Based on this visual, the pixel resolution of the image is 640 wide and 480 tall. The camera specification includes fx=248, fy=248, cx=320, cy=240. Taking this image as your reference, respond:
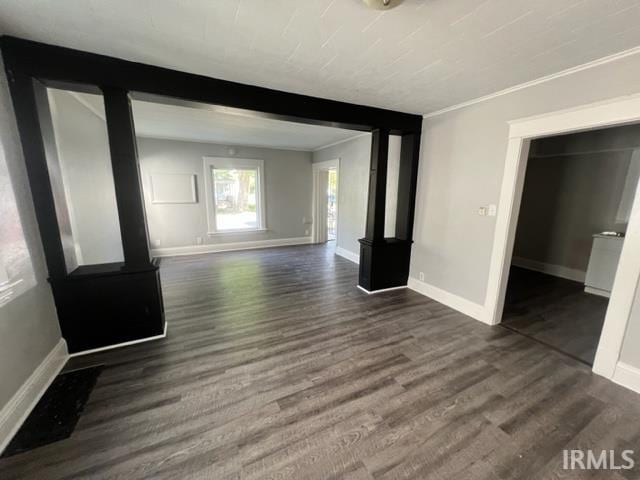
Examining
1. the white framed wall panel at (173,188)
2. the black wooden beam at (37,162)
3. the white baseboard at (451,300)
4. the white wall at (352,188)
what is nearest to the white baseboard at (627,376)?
the white baseboard at (451,300)

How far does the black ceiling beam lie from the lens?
5.77 feet

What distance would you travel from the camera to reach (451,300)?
3141 mm

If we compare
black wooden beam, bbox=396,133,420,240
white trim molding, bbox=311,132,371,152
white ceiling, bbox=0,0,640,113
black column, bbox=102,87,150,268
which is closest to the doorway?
white trim molding, bbox=311,132,371,152

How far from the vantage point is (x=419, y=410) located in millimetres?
1664

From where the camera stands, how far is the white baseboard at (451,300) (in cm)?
284

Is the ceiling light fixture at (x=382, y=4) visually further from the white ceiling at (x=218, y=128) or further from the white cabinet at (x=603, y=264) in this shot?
the white cabinet at (x=603, y=264)

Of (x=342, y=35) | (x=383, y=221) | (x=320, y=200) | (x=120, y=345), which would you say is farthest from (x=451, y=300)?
(x=320, y=200)

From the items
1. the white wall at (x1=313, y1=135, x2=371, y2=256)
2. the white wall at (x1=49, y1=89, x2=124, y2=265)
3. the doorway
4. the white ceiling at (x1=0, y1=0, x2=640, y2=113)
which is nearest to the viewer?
the white ceiling at (x1=0, y1=0, x2=640, y2=113)

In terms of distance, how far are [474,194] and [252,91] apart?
261 centimetres

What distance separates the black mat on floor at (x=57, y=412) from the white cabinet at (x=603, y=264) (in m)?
5.77

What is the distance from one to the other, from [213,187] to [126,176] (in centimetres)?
361

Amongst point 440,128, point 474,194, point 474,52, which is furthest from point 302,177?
point 474,52

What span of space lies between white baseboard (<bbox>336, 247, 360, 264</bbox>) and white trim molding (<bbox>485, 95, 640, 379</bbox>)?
2.59 meters

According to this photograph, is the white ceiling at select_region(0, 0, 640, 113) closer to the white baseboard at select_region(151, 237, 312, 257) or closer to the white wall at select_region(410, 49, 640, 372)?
the white wall at select_region(410, 49, 640, 372)
